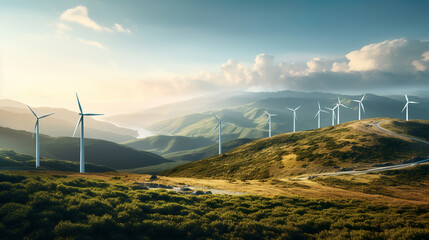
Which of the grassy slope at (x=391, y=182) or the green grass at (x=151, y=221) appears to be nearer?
the green grass at (x=151, y=221)

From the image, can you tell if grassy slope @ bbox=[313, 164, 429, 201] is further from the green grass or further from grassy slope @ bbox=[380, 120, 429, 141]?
grassy slope @ bbox=[380, 120, 429, 141]

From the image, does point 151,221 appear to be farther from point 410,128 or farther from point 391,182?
point 410,128

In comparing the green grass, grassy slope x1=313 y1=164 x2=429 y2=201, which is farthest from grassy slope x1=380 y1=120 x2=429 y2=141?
the green grass

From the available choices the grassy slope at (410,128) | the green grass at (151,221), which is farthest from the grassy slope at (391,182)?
the grassy slope at (410,128)

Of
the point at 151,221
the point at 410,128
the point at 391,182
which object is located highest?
the point at 410,128

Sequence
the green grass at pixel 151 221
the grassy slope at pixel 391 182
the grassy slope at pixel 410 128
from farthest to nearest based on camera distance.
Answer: the grassy slope at pixel 410 128
the grassy slope at pixel 391 182
the green grass at pixel 151 221

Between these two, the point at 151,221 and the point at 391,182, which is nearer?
the point at 151,221

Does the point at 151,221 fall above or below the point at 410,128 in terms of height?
below

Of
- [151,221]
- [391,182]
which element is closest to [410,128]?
[391,182]

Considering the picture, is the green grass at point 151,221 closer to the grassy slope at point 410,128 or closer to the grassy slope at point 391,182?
the grassy slope at point 391,182

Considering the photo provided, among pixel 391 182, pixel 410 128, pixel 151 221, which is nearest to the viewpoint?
pixel 151 221

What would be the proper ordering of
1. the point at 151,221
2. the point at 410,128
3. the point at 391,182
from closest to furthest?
1. the point at 151,221
2. the point at 391,182
3. the point at 410,128
